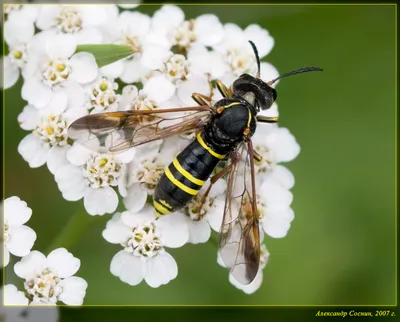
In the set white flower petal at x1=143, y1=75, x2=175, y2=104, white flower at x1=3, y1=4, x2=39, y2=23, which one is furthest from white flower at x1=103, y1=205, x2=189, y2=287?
white flower at x1=3, y1=4, x2=39, y2=23

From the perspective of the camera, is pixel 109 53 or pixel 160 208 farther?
pixel 109 53

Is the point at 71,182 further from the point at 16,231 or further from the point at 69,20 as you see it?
the point at 69,20

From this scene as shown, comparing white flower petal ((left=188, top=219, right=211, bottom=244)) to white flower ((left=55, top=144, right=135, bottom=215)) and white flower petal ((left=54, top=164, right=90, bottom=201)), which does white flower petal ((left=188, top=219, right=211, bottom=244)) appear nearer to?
white flower ((left=55, top=144, right=135, bottom=215))

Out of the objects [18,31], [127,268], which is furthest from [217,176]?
[18,31]

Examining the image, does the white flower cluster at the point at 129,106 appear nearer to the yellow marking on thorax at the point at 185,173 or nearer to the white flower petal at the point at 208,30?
the white flower petal at the point at 208,30

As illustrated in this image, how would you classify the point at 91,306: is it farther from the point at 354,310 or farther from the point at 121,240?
the point at 354,310
